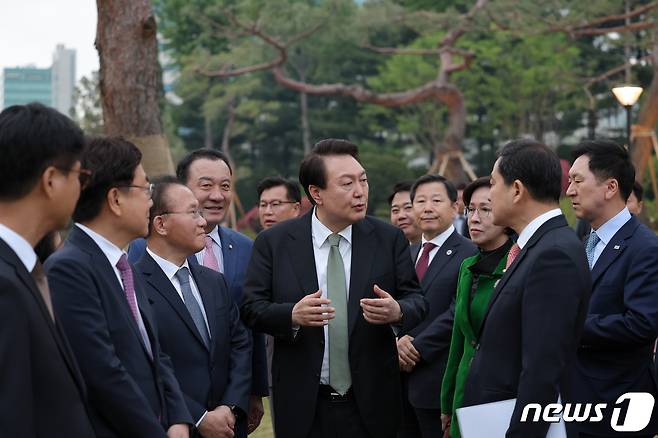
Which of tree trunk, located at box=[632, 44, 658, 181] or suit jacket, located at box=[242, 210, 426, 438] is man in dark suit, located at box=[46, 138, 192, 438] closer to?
suit jacket, located at box=[242, 210, 426, 438]

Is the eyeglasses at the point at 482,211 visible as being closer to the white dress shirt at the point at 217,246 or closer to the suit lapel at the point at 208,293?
the white dress shirt at the point at 217,246

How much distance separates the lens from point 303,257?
4.75 meters

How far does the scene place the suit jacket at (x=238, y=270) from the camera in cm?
508

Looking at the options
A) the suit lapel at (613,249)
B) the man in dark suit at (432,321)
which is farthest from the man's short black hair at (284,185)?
the suit lapel at (613,249)

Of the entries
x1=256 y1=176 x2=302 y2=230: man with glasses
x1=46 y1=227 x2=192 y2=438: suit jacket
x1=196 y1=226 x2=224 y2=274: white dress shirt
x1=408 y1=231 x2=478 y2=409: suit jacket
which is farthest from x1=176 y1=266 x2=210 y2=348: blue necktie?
x1=256 y1=176 x2=302 y2=230: man with glasses

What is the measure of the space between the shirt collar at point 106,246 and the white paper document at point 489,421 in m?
1.41

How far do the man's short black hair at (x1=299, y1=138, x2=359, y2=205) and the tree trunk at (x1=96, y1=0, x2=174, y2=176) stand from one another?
5.21 m

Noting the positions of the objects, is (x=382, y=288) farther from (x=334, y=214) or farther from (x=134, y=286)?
(x=134, y=286)

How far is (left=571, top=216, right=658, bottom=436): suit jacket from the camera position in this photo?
4.42 m

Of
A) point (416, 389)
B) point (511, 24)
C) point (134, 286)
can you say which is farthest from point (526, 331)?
point (511, 24)

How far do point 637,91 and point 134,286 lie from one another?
12.6 metres

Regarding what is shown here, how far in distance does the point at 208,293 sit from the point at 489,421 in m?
1.54

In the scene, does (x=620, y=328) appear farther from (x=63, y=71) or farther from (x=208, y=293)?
(x=63, y=71)

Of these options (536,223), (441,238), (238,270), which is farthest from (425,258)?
(536,223)
